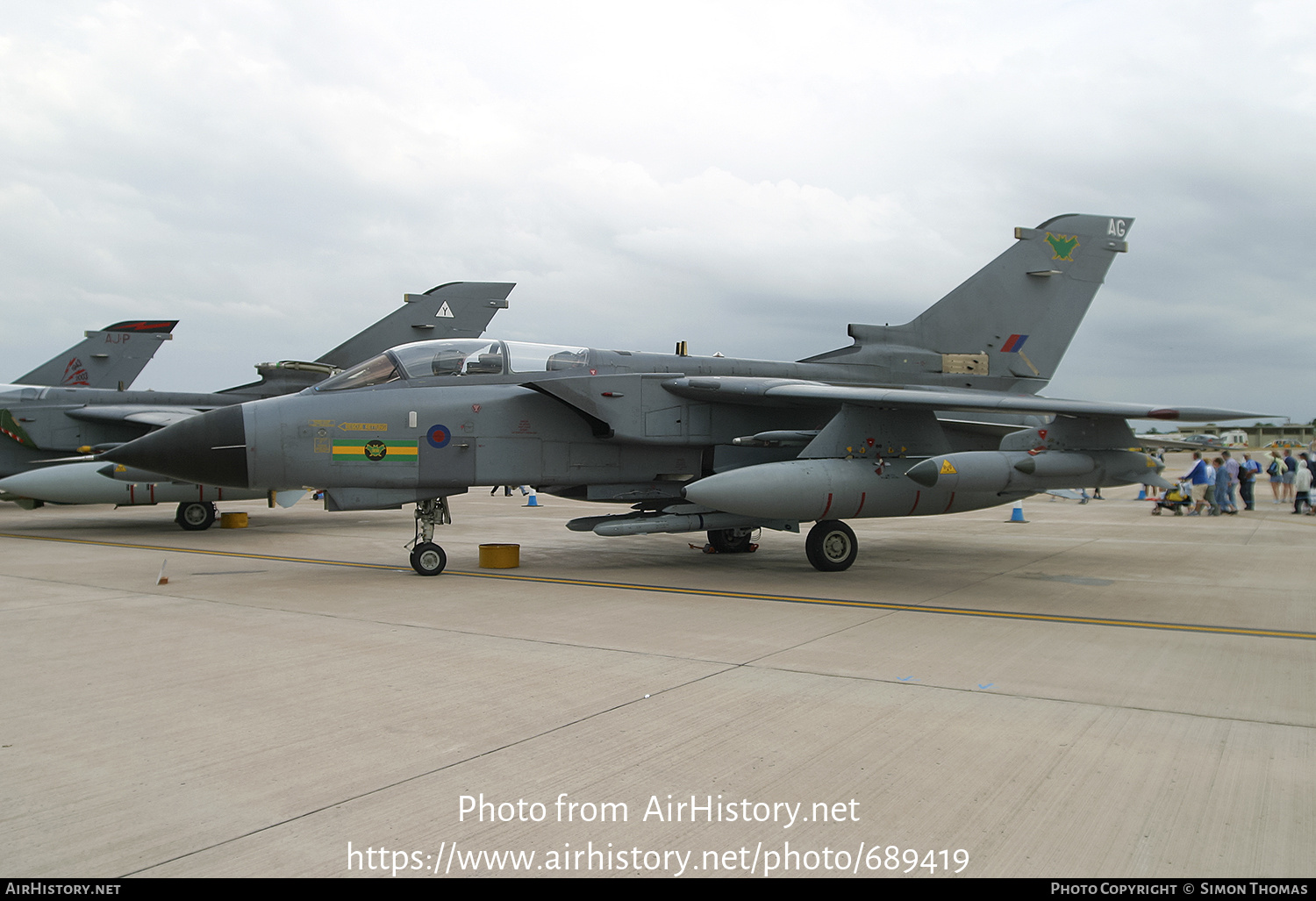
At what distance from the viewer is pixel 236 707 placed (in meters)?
4.09

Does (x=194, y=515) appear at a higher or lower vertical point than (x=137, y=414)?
lower

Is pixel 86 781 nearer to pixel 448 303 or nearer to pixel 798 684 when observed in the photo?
pixel 798 684

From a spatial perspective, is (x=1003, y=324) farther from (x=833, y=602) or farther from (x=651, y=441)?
(x=833, y=602)

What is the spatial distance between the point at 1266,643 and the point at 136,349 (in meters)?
27.2

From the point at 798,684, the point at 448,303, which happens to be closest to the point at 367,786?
the point at 798,684

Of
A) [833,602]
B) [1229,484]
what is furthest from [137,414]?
[1229,484]

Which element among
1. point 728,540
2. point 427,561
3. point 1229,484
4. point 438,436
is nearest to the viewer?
point 438,436

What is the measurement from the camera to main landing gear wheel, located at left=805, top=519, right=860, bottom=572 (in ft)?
30.7

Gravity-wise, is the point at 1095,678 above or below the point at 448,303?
below

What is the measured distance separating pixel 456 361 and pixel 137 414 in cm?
960

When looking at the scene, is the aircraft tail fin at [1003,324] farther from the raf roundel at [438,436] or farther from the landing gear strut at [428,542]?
the landing gear strut at [428,542]

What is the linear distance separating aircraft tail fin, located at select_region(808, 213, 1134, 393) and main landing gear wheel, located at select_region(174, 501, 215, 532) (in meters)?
11.0

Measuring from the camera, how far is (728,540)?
11297 mm

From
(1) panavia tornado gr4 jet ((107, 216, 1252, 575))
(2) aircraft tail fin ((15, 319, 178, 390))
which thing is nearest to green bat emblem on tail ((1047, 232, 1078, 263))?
(1) panavia tornado gr4 jet ((107, 216, 1252, 575))
